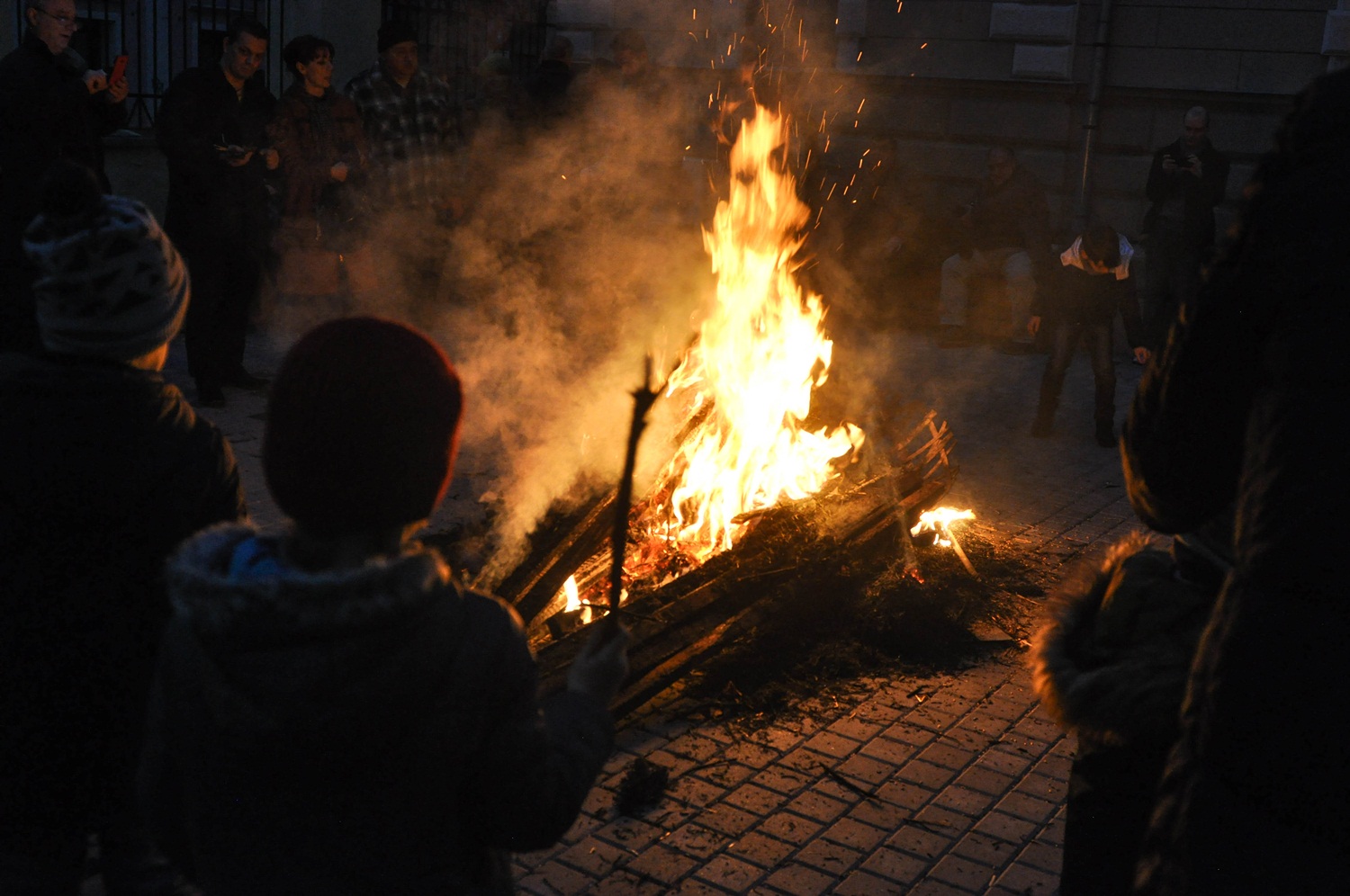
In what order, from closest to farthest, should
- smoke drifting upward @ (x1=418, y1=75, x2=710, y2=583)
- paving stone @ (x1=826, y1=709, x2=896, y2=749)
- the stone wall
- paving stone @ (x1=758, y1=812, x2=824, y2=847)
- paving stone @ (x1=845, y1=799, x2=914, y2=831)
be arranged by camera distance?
paving stone @ (x1=758, y1=812, x2=824, y2=847)
paving stone @ (x1=845, y1=799, x2=914, y2=831)
paving stone @ (x1=826, y1=709, x2=896, y2=749)
smoke drifting upward @ (x1=418, y1=75, x2=710, y2=583)
the stone wall

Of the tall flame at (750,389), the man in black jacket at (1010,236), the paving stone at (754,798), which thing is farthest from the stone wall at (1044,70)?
the paving stone at (754,798)

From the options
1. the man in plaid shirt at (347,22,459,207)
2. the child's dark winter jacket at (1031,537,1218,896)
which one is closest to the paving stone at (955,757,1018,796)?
the child's dark winter jacket at (1031,537,1218,896)

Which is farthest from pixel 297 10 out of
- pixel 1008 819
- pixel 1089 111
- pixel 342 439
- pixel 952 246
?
pixel 342 439

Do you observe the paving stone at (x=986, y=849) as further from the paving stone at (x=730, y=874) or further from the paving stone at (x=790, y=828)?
the paving stone at (x=730, y=874)

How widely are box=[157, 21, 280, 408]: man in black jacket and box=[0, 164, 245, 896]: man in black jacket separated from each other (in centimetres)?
632

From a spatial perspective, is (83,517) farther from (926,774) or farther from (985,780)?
(985,780)

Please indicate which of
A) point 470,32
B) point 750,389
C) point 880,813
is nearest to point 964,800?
point 880,813

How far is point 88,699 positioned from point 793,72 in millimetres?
14071

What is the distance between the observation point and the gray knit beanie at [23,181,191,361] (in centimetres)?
245

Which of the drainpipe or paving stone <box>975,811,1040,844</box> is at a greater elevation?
the drainpipe

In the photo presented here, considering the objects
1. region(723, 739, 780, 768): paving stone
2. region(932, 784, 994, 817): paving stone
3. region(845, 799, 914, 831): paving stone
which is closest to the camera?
region(845, 799, 914, 831): paving stone

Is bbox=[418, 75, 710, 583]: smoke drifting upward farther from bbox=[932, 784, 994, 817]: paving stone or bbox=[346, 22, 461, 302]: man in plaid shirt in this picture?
bbox=[932, 784, 994, 817]: paving stone

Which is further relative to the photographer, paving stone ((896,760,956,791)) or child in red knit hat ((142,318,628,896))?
paving stone ((896,760,956,791))

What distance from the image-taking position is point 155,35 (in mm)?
12547
